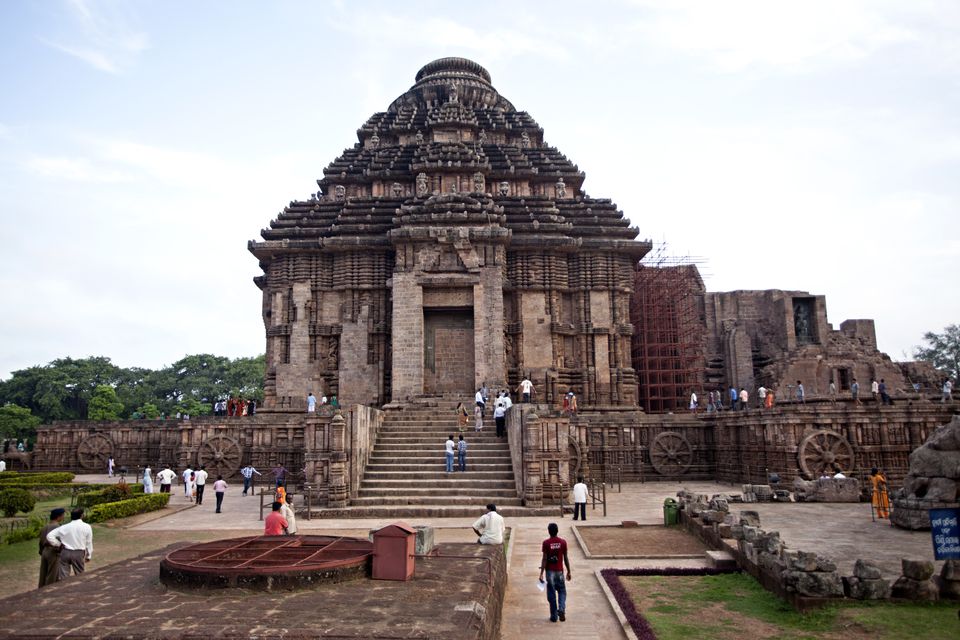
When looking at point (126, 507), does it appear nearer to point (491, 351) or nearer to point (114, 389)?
point (491, 351)

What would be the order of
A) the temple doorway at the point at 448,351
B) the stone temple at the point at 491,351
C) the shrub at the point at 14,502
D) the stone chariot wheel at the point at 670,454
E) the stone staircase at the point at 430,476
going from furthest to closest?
the temple doorway at the point at 448,351
the stone chariot wheel at the point at 670,454
the stone temple at the point at 491,351
the stone staircase at the point at 430,476
the shrub at the point at 14,502

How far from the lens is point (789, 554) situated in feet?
29.9

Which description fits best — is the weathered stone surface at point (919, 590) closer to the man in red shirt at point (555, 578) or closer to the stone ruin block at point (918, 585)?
the stone ruin block at point (918, 585)

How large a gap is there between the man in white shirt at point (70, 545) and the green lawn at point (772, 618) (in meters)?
7.36

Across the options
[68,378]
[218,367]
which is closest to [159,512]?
[68,378]

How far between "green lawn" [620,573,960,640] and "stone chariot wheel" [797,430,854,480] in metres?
12.2

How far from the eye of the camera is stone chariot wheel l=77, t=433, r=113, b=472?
27.1 m

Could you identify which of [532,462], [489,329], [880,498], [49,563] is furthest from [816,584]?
[489,329]

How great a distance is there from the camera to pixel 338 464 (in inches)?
687

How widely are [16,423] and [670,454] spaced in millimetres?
46020

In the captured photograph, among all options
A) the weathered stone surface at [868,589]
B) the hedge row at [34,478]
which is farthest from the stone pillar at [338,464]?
the hedge row at [34,478]

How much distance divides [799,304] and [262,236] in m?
27.5

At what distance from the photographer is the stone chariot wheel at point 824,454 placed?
20.4 meters

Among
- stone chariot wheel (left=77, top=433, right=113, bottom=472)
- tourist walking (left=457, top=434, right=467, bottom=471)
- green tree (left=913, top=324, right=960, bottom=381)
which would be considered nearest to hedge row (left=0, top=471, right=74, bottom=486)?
stone chariot wheel (left=77, top=433, right=113, bottom=472)
